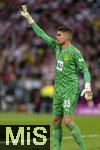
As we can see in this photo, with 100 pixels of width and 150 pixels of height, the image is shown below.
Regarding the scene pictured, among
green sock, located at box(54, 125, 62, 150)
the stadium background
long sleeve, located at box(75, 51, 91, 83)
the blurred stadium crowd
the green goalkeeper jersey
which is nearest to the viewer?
long sleeve, located at box(75, 51, 91, 83)

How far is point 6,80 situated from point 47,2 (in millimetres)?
4730

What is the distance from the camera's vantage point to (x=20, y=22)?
30.4m

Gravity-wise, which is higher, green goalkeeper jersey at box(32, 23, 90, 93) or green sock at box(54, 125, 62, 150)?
green goalkeeper jersey at box(32, 23, 90, 93)

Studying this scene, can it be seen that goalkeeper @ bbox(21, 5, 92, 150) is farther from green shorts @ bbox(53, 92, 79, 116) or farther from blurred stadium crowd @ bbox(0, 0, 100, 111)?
blurred stadium crowd @ bbox(0, 0, 100, 111)

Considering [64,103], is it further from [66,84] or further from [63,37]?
[63,37]

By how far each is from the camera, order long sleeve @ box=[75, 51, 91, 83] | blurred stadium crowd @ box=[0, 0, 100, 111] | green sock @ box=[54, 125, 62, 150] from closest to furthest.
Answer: long sleeve @ box=[75, 51, 91, 83], green sock @ box=[54, 125, 62, 150], blurred stadium crowd @ box=[0, 0, 100, 111]

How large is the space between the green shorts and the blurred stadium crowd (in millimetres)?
15087

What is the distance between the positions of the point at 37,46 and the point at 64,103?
18195mm

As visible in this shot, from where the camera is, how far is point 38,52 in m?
29.1

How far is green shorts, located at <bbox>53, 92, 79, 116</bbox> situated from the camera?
11078mm

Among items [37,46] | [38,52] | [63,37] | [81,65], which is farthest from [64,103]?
[37,46]

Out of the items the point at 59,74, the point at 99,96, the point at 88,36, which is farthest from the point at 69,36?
the point at 88,36

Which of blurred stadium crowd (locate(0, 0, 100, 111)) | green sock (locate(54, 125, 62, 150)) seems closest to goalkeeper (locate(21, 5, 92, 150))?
green sock (locate(54, 125, 62, 150))

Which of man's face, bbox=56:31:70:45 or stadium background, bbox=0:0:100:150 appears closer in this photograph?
Answer: man's face, bbox=56:31:70:45
